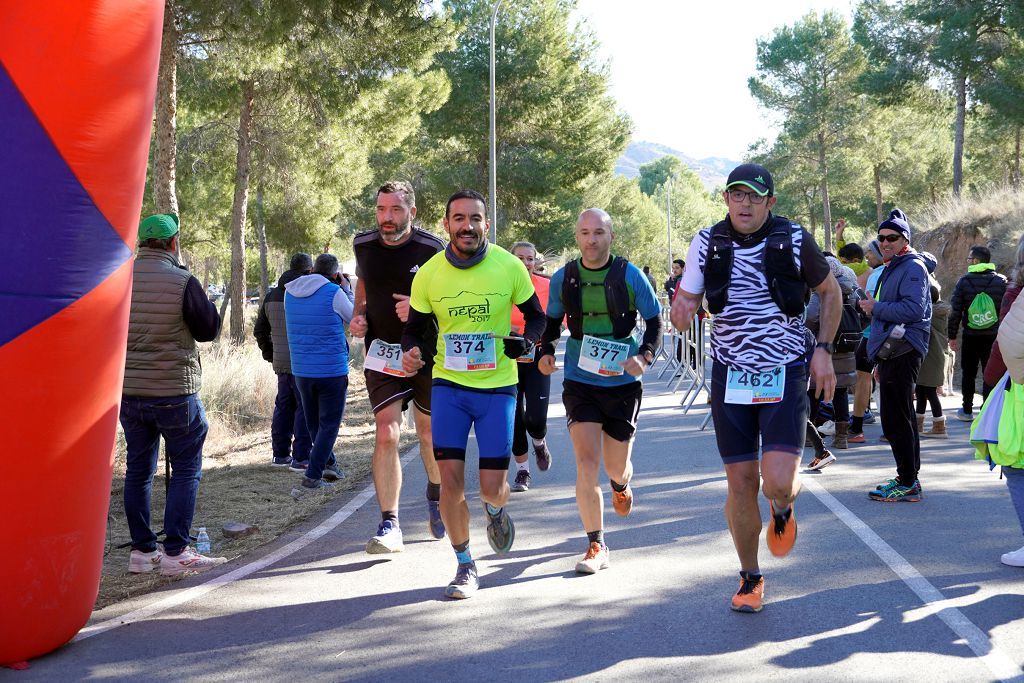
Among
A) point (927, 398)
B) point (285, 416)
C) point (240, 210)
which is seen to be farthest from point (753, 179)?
point (240, 210)

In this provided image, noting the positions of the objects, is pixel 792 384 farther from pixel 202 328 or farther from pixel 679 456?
pixel 679 456

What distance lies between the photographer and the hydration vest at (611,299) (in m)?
6.51

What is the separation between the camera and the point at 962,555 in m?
6.45

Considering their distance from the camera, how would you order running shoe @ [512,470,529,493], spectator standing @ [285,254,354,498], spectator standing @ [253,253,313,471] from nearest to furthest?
running shoe @ [512,470,529,493], spectator standing @ [285,254,354,498], spectator standing @ [253,253,313,471]

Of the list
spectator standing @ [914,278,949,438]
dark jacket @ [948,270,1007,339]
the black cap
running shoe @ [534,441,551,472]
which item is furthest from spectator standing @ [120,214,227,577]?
dark jacket @ [948,270,1007,339]

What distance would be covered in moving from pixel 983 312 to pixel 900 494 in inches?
183

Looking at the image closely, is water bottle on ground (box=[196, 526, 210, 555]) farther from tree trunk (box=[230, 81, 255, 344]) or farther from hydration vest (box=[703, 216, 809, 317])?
tree trunk (box=[230, 81, 255, 344])

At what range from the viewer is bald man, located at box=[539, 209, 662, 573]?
6402 mm

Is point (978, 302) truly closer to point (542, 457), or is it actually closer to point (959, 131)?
point (542, 457)

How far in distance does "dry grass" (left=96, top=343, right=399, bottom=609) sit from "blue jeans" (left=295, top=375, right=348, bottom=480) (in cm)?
27

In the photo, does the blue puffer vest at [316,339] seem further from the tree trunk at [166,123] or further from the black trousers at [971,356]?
the black trousers at [971,356]

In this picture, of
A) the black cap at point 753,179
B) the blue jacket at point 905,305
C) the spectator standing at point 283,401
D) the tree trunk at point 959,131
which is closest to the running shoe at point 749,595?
the black cap at point 753,179

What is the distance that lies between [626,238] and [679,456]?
82414 millimetres

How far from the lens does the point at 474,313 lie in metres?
5.92
